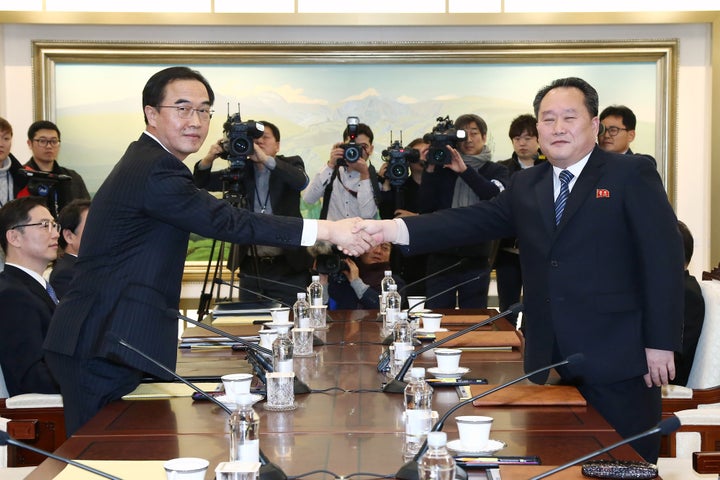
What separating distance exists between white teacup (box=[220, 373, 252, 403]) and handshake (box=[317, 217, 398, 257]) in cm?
96

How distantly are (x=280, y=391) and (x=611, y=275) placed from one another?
952mm

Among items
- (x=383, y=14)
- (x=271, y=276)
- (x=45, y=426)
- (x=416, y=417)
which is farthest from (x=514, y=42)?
(x=416, y=417)

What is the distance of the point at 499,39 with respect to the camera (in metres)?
7.00

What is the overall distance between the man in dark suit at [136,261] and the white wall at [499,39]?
4.24 meters

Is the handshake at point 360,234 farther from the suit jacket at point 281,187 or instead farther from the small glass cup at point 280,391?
the suit jacket at point 281,187

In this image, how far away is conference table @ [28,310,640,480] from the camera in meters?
1.94

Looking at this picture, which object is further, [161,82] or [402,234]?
[402,234]

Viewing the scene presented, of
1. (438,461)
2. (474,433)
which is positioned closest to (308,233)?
(474,433)

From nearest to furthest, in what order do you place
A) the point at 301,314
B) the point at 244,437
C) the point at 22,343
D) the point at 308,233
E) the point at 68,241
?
the point at 244,437 < the point at 308,233 < the point at 22,343 < the point at 301,314 < the point at 68,241

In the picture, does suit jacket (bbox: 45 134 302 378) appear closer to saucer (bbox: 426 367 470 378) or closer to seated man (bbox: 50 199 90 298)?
saucer (bbox: 426 367 470 378)

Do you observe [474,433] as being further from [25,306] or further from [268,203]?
[268,203]

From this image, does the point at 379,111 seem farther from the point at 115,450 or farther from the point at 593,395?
the point at 115,450

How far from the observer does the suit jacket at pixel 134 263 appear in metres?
2.59

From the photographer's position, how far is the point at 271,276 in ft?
17.1
